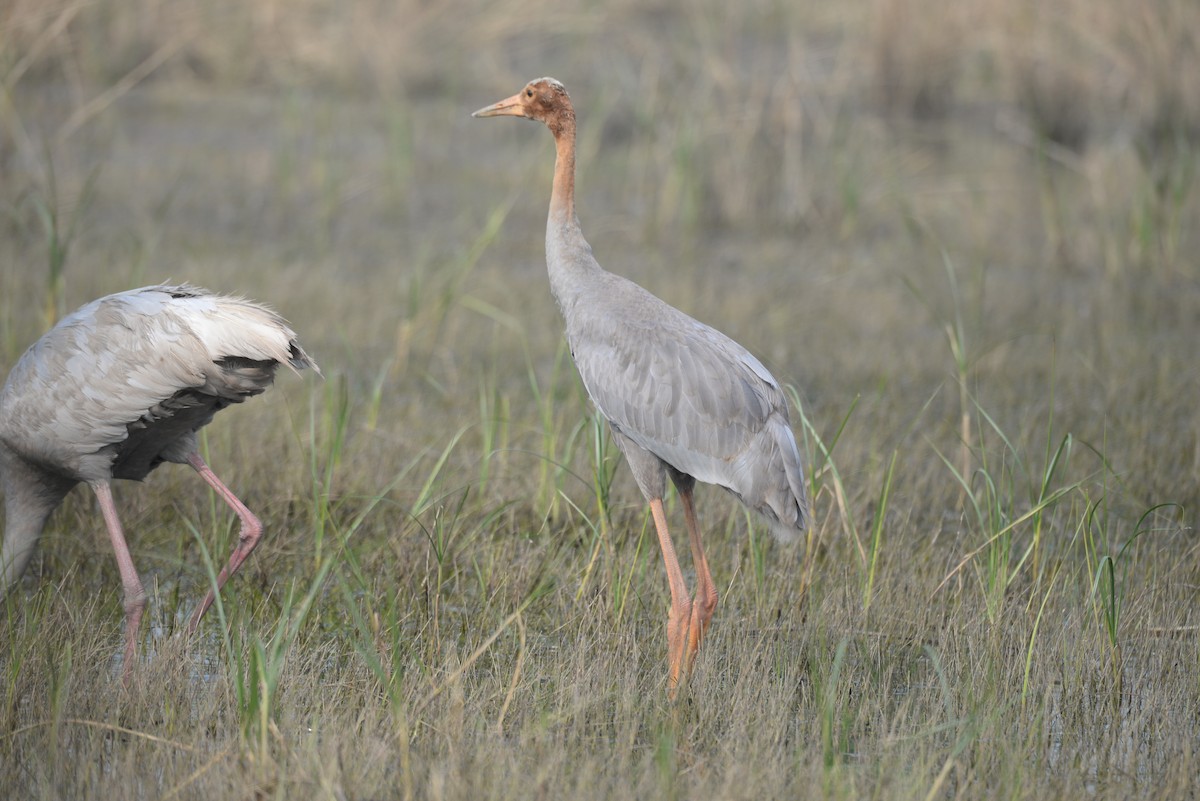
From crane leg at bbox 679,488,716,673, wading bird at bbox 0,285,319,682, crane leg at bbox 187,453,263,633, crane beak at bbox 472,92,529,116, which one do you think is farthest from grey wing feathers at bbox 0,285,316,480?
crane leg at bbox 679,488,716,673

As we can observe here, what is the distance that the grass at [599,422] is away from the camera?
3.59 m

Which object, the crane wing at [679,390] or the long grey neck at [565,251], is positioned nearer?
the crane wing at [679,390]

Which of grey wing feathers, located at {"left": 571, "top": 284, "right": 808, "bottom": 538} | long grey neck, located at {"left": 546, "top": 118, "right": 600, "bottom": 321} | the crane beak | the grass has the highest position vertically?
the crane beak

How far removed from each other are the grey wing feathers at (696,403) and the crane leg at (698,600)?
0.60 ft

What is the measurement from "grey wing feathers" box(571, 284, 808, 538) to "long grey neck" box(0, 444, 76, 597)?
164 centimetres

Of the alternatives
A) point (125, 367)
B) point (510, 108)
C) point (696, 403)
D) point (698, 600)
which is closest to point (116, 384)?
point (125, 367)

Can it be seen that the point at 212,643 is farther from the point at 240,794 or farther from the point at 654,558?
the point at 654,558

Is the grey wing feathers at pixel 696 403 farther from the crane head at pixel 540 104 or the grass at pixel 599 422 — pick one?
the crane head at pixel 540 104

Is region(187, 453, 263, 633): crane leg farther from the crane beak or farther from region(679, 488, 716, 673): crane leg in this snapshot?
the crane beak

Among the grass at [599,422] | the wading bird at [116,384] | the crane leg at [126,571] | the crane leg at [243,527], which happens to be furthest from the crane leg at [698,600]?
the crane leg at [126,571]

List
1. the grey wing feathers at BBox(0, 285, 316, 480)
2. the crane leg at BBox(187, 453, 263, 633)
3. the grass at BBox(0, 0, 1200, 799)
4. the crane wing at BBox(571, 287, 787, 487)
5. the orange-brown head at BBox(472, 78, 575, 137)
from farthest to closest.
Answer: the orange-brown head at BBox(472, 78, 575, 137)
the crane leg at BBox(187, 453, 263, 633)
the crane wing at BBox(571, 287, 787, 487)
the grey wing feathers at BBox(0, 285, 316, 480)
the grass at BBox(0, 0, 1200, 799)

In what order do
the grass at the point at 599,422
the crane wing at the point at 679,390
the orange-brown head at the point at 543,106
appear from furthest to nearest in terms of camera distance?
the orange-brown head at the point at 543,106 < the crane wing at the point at 679,390 < the grass at the point at 599,422

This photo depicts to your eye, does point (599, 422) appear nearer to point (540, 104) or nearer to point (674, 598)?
point (674, 598)

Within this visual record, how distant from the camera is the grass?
11.8ft
